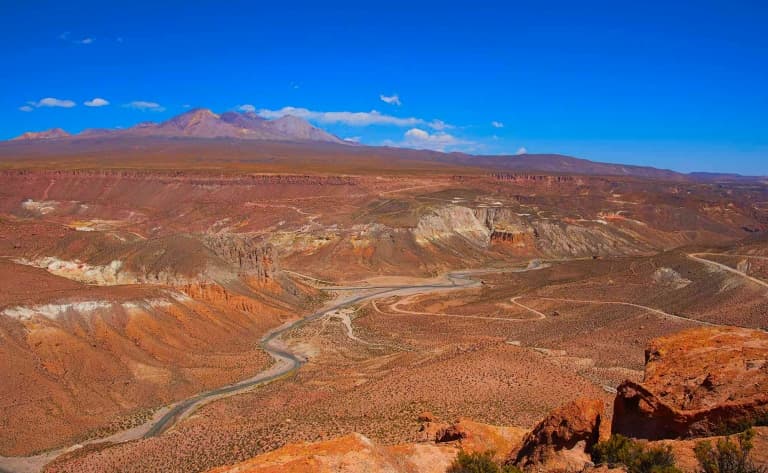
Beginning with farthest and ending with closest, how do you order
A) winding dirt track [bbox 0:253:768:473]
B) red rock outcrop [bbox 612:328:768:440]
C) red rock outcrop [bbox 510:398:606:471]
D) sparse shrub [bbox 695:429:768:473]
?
winding dirt track [bbox 0:253:768:473] < red rock outcrop [bbox 510:398:606:471] < red rock outcrop [bbox 612:328:768:440] < sparse shrub [bbox 695:429:768:473]

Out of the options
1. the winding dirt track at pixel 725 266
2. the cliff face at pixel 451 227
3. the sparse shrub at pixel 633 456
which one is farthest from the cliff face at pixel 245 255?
the sparse shrub at pixel 633 456

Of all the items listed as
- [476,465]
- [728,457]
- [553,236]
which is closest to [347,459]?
[476,465]

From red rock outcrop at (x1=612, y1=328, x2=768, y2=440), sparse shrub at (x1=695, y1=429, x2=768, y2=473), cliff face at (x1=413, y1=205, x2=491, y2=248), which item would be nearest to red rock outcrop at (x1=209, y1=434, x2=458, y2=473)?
red rock outcrop at (x1=612, y1=328, x2=768, y2=440)

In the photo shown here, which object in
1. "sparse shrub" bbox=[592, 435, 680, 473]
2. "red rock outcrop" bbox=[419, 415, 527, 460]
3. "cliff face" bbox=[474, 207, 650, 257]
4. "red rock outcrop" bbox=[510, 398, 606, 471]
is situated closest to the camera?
"sparse shrub" bbox=[592, 435, 680, 473]

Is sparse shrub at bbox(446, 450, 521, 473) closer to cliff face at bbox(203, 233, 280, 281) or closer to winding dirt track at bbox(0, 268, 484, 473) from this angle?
winding dirt track at bbox(0, 268, 484, 473)

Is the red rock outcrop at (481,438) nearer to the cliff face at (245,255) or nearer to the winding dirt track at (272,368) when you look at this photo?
the winding dirt track at (272,368)

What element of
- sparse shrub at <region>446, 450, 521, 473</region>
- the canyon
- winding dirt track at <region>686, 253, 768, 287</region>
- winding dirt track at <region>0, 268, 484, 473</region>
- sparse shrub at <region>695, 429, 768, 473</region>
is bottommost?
winding dirt track at <region>0, 268, 484, 473</region>

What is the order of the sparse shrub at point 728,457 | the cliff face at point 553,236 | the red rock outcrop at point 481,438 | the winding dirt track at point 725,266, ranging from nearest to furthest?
the sparse shrub at point 728,457 → the red rock outcrop at point 481,438 → the winding dirt track at point 725,266 → the cliff face at point 553,236
